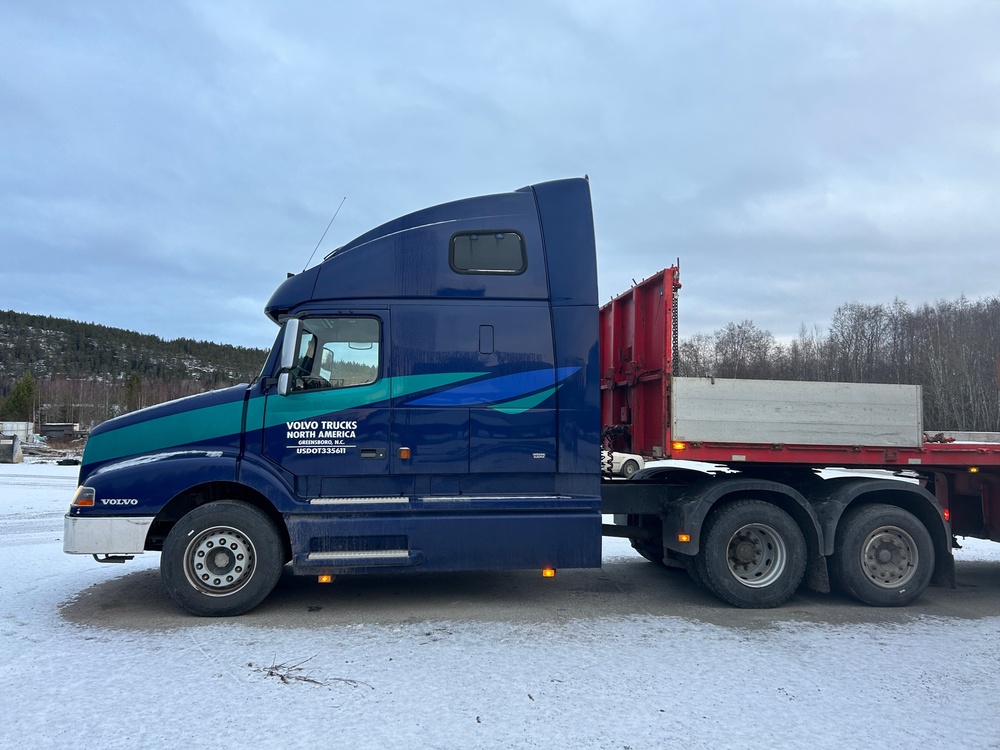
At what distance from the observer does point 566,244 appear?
655cm

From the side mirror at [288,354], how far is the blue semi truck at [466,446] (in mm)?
18

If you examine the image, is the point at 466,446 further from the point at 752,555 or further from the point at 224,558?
the point at 752,555

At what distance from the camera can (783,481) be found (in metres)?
7.29

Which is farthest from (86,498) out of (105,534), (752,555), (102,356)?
(102,356)

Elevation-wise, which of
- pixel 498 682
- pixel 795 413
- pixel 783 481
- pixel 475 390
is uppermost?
pixel 475 390

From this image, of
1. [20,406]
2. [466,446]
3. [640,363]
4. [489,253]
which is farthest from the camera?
[20,406]

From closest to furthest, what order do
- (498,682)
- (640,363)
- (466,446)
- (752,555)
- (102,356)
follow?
1. (498,682)
2. (466,446)
3. (752,555)
4. (640,363)
5. (102,356)

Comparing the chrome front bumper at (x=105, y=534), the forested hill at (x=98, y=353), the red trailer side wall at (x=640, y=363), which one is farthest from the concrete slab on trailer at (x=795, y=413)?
the forested hill at (x=98, y=353)

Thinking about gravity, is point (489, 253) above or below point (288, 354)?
above

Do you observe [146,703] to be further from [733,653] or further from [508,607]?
[733,653]

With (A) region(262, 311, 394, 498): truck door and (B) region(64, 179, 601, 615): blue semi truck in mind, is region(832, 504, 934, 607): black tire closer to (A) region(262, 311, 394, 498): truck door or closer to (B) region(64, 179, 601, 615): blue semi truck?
(B) region(64, 179, 601, 615): blue semi truck

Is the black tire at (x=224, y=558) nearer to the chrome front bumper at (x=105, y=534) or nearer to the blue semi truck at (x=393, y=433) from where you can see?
the blue semi truck at (x=393, y=433)

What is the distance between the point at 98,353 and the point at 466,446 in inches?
6695

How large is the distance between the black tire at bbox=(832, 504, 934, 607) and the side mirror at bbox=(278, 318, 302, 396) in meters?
5.50
